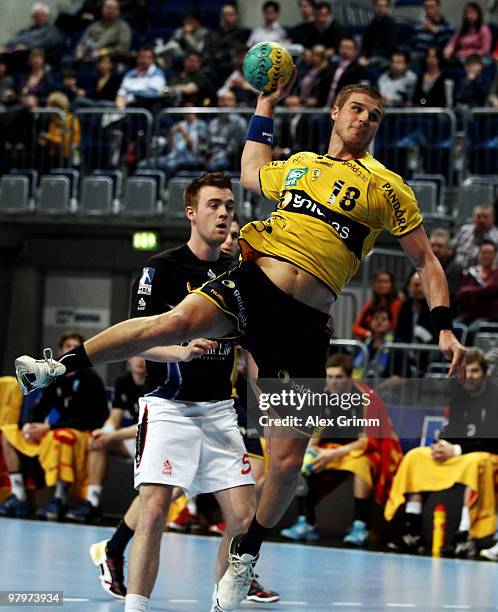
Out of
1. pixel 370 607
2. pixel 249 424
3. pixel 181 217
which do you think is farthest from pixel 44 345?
pixel 370 607

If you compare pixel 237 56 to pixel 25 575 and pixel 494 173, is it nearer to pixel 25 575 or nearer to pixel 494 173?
pixel 494 173

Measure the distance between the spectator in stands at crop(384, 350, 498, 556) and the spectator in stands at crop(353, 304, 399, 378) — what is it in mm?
1610

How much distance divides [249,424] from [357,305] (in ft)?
21.7

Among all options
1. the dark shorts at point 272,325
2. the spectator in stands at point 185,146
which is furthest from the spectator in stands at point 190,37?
the dark shorts at point 272,325

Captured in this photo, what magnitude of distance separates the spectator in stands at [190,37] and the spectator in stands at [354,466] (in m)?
9.40

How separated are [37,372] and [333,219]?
1683mm

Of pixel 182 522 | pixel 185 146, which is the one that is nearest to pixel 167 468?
pixel 182 522

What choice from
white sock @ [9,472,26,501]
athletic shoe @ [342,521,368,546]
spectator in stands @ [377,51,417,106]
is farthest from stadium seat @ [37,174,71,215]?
athletic shoe @ [342,521,368,546]

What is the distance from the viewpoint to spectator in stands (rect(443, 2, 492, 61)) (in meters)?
17.6

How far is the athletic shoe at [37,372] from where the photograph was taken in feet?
19.4

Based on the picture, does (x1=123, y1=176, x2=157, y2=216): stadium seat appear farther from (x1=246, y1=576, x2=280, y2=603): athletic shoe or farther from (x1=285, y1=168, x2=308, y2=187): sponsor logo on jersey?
(x1=285, y1=168, x2=308, y2=187): sponsor logo on jersey

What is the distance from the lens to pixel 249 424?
9.16 m

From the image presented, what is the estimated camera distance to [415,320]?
13.2 m

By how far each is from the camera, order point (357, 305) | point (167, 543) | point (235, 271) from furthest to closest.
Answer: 1. point (357, 305)
2. point (167, 543)
3. point (235, 271)
